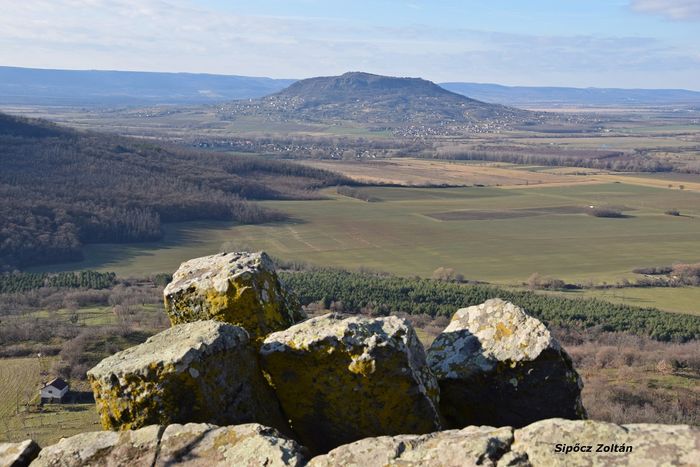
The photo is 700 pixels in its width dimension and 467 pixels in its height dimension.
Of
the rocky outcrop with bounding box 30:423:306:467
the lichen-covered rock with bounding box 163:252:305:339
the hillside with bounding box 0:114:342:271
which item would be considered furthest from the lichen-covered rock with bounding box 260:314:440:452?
the hillside with bounding box 0:114:342:271

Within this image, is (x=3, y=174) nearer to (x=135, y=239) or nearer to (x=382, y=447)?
(x=135, y=239)

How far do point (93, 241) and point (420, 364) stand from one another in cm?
7956

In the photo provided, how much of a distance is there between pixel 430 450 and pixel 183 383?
273cm

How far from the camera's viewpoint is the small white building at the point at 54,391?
29453 millimetres

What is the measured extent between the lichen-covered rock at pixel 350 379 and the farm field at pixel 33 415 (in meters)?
17.2

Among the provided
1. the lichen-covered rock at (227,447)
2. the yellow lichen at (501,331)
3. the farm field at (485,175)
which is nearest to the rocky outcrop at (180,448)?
the lichen-covered rock at (227,447)

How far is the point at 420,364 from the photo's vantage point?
328 inches

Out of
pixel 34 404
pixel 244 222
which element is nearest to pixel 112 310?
pixel 34 404

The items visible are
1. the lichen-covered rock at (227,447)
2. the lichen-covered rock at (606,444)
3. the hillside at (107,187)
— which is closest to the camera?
the lichen-covered rock at (606,444)

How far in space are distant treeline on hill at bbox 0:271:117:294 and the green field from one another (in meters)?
3.95

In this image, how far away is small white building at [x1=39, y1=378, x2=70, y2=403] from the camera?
29453 millimetres

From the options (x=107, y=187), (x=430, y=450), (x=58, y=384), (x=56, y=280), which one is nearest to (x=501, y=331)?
(x=430, y=450)

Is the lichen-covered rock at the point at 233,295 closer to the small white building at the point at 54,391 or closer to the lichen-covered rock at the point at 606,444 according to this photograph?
the lichen-covered rock at the point at 606,444

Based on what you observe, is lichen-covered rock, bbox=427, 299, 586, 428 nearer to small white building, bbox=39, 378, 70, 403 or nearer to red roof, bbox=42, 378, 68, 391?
small white building, bbox=39, 378, 70, 403
